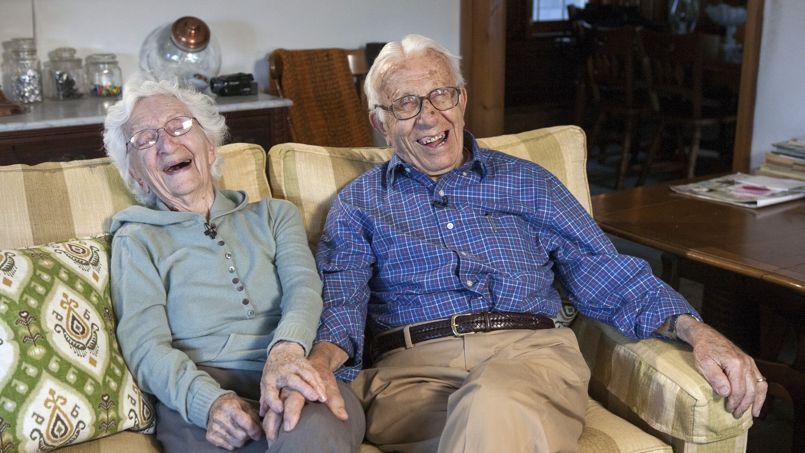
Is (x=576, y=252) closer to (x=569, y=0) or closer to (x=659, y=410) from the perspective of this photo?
(x=659, y=410)

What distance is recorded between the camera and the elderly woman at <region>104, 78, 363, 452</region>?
146 cm

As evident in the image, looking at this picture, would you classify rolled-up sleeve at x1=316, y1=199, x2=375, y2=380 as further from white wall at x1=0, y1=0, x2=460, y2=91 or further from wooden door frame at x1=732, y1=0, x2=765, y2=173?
wooden door frame at x1=732, y1=0, x2=765, y2=173

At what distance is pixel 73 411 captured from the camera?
1.43m

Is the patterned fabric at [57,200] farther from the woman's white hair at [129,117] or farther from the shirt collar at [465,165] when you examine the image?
the shirt collar at [465,165]

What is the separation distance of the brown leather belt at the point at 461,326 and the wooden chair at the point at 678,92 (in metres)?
3.13

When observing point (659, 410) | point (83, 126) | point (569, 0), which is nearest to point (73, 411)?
point (659, 410)

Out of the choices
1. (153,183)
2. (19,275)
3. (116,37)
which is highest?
(116,37)

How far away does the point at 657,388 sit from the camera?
1.60 m

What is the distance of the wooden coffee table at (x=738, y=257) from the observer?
1.96 m

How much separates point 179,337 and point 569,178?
41.0 inches

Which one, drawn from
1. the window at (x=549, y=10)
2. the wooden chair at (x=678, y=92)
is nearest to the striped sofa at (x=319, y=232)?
the wooden chair at (x=678, y=92)

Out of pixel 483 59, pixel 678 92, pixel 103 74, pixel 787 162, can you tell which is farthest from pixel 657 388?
pixel 678 92

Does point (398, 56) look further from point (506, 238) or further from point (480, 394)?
point (480, 394)

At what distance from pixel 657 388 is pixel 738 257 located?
1.67ft
